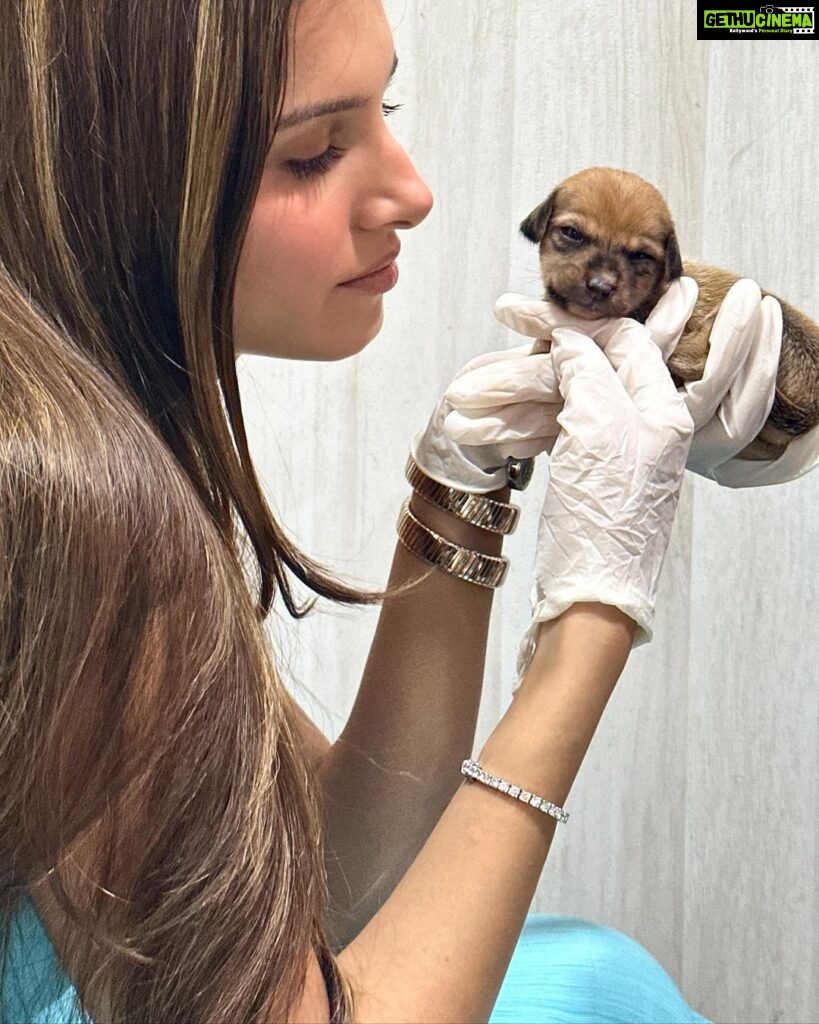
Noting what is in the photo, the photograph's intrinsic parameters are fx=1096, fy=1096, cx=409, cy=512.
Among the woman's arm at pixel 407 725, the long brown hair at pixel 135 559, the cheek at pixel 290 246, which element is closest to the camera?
the long brown hair at pixel 135 559

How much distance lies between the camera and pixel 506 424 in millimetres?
808

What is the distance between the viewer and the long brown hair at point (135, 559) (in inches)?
21.2

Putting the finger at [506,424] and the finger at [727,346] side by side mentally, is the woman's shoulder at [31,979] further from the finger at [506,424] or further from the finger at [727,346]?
the finger at [727,346]

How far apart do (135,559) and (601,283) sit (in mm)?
393

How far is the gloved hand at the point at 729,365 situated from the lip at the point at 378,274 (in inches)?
4.8

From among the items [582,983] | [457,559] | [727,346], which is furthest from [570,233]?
[582,983]

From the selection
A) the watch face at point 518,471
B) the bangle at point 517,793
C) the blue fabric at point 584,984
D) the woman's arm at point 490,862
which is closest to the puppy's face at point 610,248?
the watch face at point 518,471

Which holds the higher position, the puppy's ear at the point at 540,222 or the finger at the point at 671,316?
the puppy's ear at the point at 540,222

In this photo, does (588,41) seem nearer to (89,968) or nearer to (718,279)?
(718,279)

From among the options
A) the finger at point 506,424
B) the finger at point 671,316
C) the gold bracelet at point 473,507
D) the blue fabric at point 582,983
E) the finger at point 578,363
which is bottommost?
the blue fabric at point 582,983

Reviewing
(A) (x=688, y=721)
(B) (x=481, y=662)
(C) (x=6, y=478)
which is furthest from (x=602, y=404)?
(A) (x=688, y=721)

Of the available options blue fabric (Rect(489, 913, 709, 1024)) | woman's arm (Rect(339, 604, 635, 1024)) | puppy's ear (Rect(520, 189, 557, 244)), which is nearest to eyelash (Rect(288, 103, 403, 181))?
puppy's ear (Rect(520, 189, 557, 244))

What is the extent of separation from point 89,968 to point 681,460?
474mm

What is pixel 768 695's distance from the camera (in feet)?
3.40
